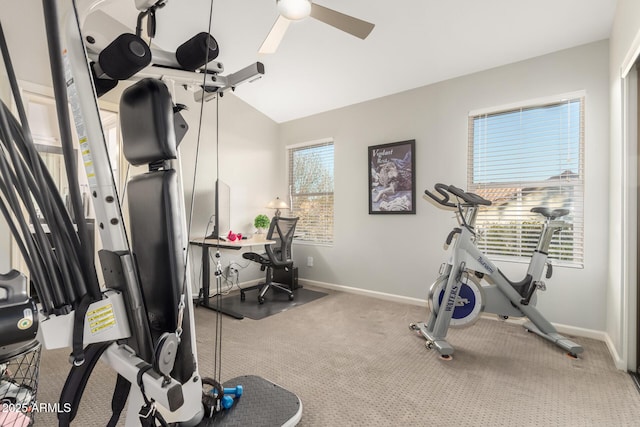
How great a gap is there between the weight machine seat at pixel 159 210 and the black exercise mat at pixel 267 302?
2177 millimetres

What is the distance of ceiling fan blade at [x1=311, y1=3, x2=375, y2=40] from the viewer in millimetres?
2062

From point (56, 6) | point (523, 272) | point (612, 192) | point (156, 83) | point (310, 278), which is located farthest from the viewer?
point (310, 278)

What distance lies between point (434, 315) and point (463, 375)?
58cm

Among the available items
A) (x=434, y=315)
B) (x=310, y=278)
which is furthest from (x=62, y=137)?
(x=310, y=278)

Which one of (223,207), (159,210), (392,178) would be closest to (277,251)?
(223,207)

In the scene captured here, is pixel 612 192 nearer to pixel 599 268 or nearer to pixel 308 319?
pixel 599 268

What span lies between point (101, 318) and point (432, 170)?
3257 millimetres

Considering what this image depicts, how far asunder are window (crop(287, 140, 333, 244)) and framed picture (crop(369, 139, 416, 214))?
2.38ft

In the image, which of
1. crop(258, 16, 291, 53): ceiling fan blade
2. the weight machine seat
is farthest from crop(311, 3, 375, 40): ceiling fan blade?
the weight machine seat

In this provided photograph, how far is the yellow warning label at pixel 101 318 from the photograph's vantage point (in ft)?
3.07

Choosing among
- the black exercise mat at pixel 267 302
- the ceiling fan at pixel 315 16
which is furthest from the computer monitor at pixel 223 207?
the ceiling fan at pixel 315 16

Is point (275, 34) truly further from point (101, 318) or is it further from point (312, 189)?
point (312, 189)

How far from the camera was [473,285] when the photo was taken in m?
2.49

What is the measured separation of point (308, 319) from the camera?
3.19 meters
